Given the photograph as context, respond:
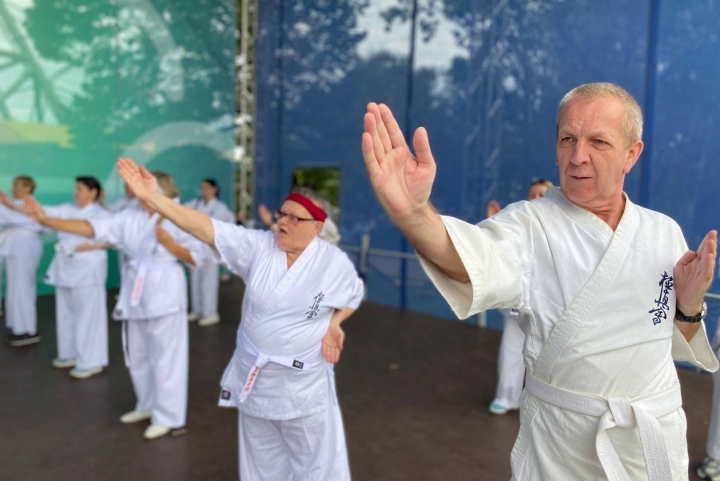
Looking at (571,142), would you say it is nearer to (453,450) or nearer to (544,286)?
(544,286)

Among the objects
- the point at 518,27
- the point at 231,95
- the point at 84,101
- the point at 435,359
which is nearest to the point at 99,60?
the point at 84,101

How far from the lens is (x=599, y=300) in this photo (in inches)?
54.1

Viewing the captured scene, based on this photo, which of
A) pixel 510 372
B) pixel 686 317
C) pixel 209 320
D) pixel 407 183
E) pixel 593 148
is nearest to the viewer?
pixel 407 183

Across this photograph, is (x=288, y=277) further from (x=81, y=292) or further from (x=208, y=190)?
(x=208, y=190)

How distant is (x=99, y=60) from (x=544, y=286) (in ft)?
31.3

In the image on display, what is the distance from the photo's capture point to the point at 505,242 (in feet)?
4.31

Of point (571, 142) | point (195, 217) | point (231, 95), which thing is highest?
point (231, 95)

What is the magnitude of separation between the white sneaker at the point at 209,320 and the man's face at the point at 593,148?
6442mm

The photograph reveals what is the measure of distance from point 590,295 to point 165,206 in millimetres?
1645

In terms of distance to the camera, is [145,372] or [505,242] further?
[145,372]

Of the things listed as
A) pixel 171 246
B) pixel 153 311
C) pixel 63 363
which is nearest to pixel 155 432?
pixel 153 311

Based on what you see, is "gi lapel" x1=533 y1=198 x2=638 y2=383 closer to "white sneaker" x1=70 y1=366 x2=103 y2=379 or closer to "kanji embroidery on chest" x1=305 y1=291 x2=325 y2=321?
"kanji embroidery on chest" x1=305 y1=291 x2=325 y2=321

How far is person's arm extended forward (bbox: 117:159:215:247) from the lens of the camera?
2.30m

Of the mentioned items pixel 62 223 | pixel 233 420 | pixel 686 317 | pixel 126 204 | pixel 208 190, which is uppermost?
pixel 686 317
